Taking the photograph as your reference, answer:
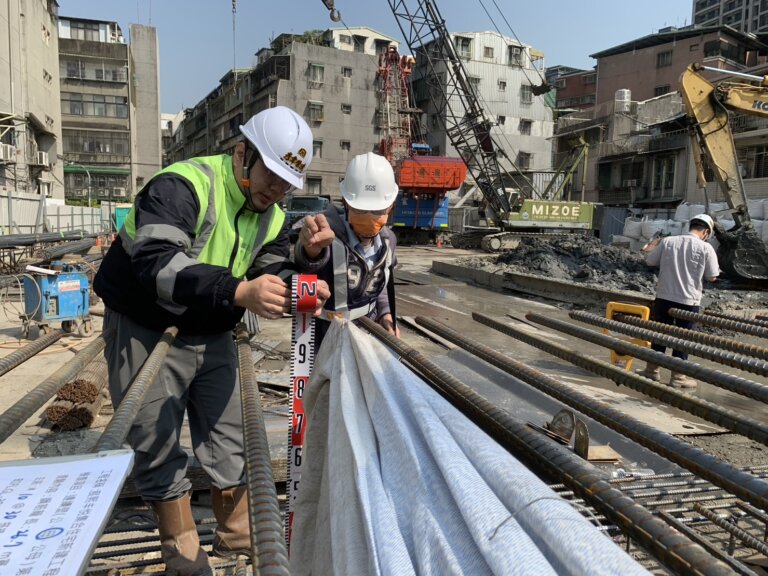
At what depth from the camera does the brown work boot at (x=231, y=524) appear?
2584mm

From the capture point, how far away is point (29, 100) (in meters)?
27.1

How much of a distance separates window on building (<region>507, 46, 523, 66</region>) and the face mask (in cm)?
4901

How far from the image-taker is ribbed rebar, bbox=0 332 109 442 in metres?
1.40

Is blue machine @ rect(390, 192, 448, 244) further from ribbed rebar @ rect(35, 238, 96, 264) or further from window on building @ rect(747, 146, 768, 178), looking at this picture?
window on building @ rect(747, 146, 768, 178)

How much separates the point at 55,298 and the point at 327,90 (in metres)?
39.2

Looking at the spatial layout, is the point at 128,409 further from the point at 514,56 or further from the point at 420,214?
the point at 514,56

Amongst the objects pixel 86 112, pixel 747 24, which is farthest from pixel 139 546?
pixel 747 24

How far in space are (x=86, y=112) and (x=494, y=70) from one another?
33.6 metres

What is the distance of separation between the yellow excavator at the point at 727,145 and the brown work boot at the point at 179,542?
1236 centimetres

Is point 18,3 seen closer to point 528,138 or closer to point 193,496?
point 193,496

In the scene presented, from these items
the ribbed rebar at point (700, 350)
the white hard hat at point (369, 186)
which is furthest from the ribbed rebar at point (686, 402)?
the white hard hat at point (369, 186)

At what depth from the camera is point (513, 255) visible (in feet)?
52.9

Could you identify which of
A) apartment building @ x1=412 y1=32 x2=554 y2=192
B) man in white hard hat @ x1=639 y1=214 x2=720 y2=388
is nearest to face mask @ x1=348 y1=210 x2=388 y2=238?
man in white hard hat @ x1=639 y1=214 x2=720 y2=388

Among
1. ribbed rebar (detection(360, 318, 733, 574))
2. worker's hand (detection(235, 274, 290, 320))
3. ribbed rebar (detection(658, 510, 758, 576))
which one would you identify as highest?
worker's hand (detection(235, 274, 290, 320))
